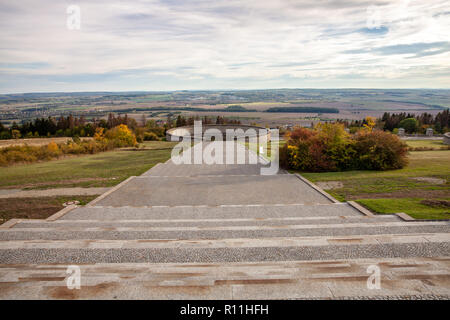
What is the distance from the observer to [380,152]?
53.2ft

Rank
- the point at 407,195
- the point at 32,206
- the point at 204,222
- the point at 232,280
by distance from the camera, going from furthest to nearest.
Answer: the point at 407,195 < the point at 32,206 < the point at 204,222 < the point at 232,280

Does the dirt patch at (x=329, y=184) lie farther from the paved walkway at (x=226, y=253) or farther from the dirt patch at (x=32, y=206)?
the dirt patch at (x=32, y=206)

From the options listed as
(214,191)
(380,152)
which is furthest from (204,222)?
(380,152)

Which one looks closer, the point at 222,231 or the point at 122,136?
the point at 222,231

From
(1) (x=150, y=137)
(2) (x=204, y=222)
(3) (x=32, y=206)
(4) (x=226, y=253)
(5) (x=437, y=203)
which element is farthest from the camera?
(1) (x=150, y=137)

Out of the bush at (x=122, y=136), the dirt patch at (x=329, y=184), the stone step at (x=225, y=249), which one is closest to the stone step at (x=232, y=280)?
the stone step at (x=225, y=249)

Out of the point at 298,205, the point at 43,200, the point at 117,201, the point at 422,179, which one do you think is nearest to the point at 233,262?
the point at 298,205

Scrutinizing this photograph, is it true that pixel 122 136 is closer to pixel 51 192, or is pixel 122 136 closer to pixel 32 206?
pixel 51 192

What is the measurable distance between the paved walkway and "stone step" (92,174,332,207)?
3.32 feet

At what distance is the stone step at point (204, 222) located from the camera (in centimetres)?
768

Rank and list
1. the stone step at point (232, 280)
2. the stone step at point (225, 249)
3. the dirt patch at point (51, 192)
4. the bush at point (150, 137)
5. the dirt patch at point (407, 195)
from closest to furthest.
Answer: the stone step at point (232, 280), the stone step at point (225, 249), the dirt patch at point (407, 195), the dirt patch at point (51, 192), the bush at point (150, 137)

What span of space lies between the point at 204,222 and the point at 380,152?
1262 cm

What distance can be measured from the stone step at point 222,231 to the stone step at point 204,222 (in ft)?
1.23

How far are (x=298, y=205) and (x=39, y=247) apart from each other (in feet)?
24.0
